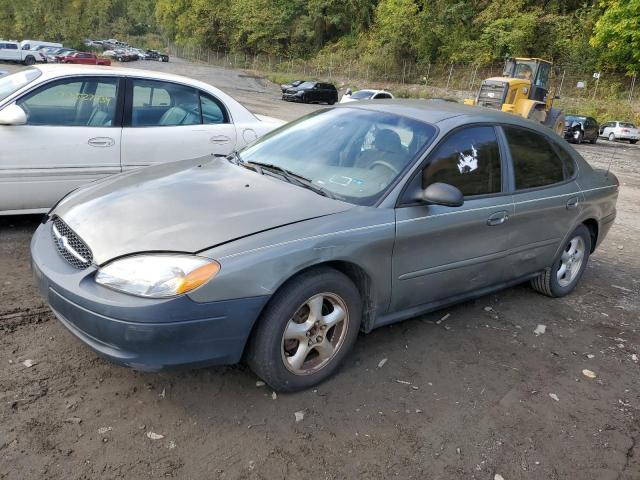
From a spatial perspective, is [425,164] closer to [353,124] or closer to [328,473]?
[353,124]

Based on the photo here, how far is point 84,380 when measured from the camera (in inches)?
119

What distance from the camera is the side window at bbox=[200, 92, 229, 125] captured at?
19.4ft

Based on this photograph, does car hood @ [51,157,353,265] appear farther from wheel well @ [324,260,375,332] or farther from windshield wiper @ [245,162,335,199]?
wheel well @ [324,260,375,332]

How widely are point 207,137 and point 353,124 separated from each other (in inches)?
94.5

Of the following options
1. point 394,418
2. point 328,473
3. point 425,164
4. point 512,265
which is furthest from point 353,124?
point 328,473

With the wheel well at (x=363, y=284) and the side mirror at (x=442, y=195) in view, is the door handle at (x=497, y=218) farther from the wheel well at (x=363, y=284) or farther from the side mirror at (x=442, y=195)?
the wheel well at (x=363, y=284)

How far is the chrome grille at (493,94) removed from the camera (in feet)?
71.5

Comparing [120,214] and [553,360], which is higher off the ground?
[120,214]

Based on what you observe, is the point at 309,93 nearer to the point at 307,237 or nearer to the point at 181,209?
the point at 181,209

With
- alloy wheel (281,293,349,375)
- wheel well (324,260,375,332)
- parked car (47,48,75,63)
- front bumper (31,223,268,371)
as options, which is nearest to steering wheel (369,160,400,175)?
wheel well (324,260,375,332)

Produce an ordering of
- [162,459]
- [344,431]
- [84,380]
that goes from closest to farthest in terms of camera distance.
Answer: [162,459] → [344,431] → [84,380]

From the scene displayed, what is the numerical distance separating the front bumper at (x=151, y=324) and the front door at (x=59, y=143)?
2.49 metres

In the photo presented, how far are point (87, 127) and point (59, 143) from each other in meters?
0.31

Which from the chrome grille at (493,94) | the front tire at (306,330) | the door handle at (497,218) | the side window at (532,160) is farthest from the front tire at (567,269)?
the chrome grille at (493,94)
